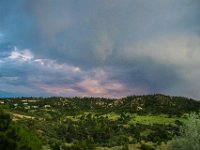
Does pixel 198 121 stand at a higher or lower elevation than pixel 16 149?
higher

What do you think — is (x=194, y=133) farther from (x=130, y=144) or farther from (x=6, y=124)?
(x=130, y=144)

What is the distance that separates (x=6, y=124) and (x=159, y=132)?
108039mm

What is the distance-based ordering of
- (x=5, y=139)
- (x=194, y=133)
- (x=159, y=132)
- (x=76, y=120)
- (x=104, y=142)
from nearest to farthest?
(x=5, y=139)
(x=194, y=133)
(x=104, y=142)
(x=159, y=132)
(x=76, y=120)

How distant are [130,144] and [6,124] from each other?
8340cm

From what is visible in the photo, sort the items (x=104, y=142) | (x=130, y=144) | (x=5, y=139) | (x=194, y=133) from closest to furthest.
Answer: (x=5, y=139) < (x=194, y=133) < (x=130, y=144) < (x=104, y=142)

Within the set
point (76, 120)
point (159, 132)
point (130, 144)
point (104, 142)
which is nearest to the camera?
point (130, 144)

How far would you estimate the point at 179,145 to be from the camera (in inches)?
3772

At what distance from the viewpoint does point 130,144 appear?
14538 centimetres

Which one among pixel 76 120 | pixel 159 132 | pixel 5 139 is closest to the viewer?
pixel 5 139

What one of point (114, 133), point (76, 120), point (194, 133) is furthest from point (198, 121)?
point (76, 120)

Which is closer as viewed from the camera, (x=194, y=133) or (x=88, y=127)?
(x=194, y=133)

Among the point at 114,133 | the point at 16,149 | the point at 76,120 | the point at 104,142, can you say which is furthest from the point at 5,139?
the point at 76,120

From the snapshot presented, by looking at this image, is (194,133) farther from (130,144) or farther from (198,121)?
(130,144)

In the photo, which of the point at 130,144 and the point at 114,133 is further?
the point at 114,133
